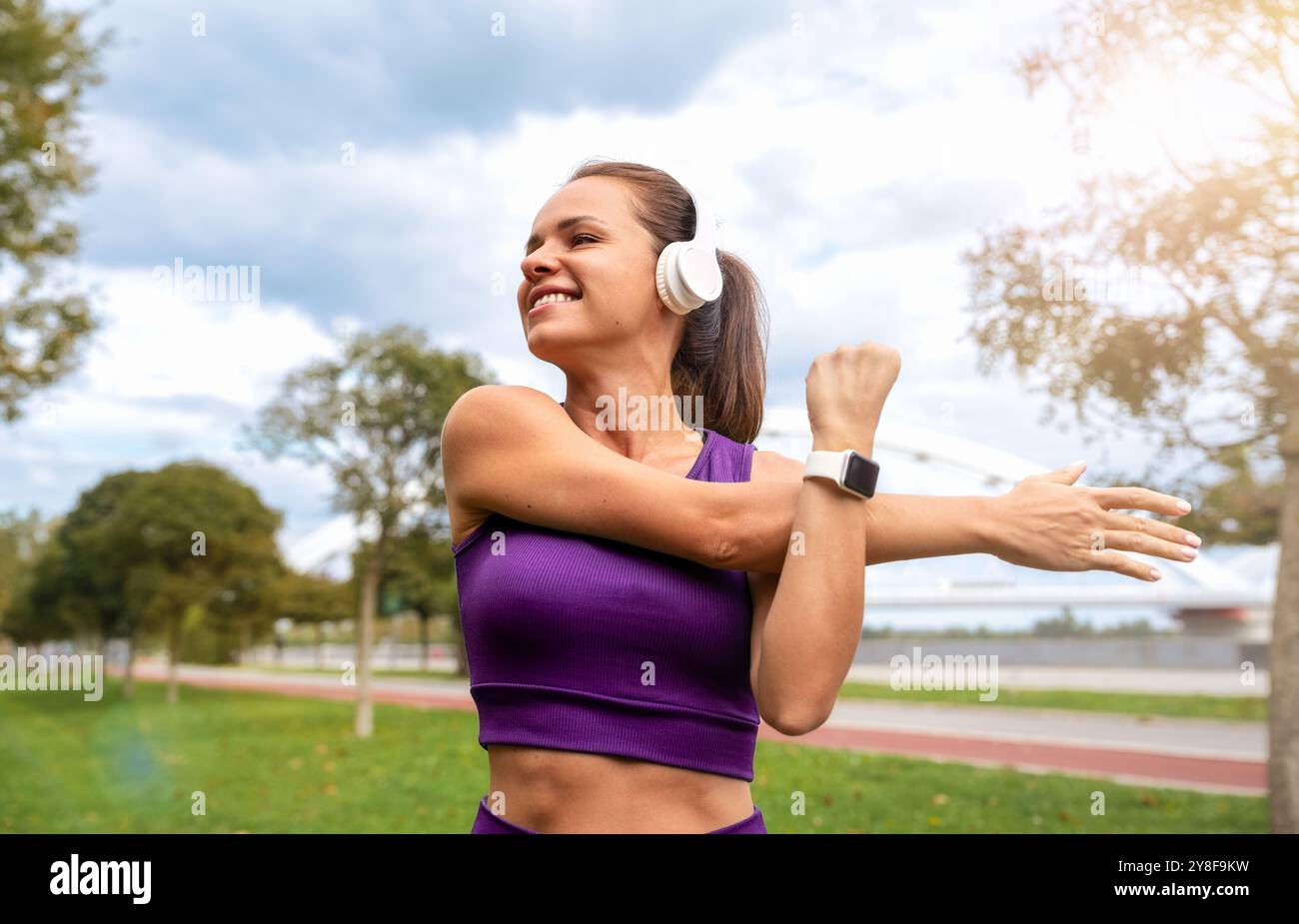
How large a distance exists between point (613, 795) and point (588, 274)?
776mm

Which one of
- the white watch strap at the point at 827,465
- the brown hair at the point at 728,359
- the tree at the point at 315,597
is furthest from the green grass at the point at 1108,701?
the white watch strap at the point at 827,465

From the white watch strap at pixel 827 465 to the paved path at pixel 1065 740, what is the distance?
35.0 ft

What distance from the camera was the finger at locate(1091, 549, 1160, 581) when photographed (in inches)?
55.7

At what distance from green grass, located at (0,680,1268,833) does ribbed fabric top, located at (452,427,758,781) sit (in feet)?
20.7

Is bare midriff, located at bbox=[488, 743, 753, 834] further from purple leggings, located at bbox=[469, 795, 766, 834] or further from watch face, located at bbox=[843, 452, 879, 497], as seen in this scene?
watch face, located at bbox=[843, 452, 879, 497]

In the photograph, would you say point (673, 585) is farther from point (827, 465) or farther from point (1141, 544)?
point (1141, 544)

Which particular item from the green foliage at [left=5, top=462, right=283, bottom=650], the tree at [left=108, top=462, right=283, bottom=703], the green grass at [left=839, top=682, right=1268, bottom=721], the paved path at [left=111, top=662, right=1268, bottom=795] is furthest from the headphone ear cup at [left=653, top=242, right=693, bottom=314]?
the tree at [left=108, top=462, right=283, bottom=703]

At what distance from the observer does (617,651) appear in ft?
4.83

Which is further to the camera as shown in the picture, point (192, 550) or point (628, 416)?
point (192, 550)

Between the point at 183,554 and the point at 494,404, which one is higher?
the point at 183,554

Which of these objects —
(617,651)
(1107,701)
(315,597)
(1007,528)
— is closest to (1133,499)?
(1007,528)

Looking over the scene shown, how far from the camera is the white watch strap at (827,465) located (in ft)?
4.58
